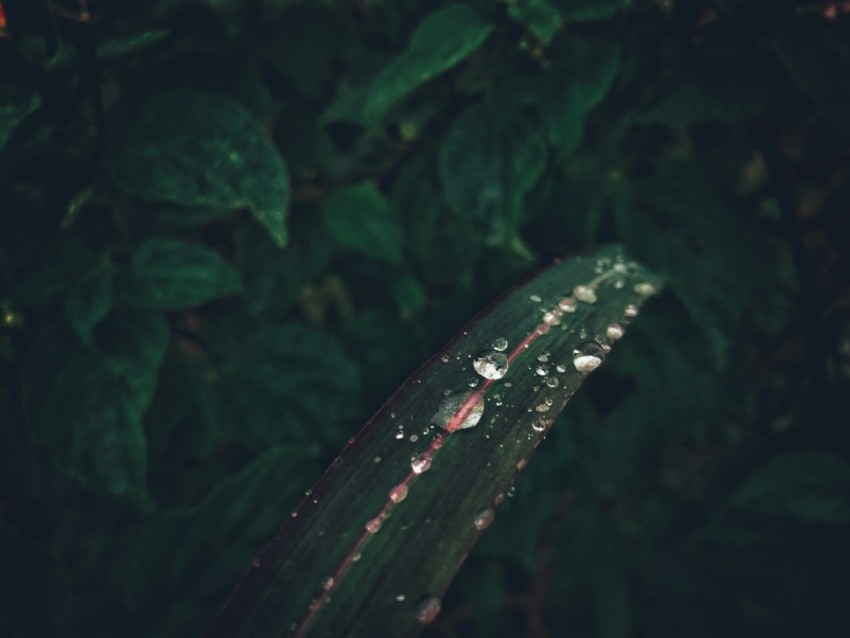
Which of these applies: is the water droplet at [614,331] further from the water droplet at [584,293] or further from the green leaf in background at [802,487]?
the green leaf in background at [802,487]

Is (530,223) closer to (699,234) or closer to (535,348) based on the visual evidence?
(699,234)

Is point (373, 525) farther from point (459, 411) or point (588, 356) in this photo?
point (588, 356)

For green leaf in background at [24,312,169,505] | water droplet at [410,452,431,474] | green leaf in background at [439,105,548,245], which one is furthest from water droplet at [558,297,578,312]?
green leaf in background at [24,312,169,505]

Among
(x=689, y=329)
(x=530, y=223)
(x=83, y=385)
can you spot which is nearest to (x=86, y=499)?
(x=83, y=385)

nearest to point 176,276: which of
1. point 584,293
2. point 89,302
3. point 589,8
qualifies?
point 89,302

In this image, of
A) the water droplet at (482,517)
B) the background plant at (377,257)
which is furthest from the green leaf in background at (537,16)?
the water droplet at (482,517)

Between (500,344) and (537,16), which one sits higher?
(537,16)
